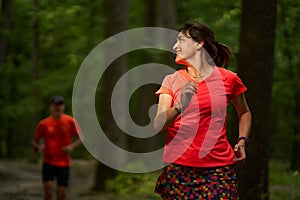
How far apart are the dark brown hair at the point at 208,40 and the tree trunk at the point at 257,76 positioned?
4.23 meters

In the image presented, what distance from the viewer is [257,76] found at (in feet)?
31.5

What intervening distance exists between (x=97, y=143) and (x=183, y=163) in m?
11.3

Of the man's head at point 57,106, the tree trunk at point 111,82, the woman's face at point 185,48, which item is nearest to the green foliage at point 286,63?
the tree trunk at point 111,82

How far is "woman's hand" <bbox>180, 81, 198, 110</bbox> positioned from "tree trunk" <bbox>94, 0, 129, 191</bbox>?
11392mm

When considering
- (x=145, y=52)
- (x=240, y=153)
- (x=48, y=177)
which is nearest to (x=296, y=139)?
(x=145, y=52)

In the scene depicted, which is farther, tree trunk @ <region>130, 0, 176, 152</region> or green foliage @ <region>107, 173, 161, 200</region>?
tree trunk @ <region>130, 0, 176, 152</region>

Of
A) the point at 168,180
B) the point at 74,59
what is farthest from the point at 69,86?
the point at 168,180

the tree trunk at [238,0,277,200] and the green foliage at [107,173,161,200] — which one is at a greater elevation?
the tree trunk at [238,0,277,200]

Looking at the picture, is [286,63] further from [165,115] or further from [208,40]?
[165,115]

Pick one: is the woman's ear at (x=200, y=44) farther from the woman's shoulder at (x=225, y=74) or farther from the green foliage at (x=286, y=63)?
the green foliage at (x=286, y=63)

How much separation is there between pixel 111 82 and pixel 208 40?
11285mm

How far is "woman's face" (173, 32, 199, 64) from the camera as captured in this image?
5.12m

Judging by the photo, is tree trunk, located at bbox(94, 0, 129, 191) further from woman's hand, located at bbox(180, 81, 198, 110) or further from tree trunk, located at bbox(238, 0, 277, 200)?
woman's hand, located at bbox(180, 81, 198, 110)

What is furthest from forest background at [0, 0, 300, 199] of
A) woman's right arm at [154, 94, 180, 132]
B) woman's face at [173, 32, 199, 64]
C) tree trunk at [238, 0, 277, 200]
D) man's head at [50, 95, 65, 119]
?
woman's right arm at [154, 94, 180, 132]
